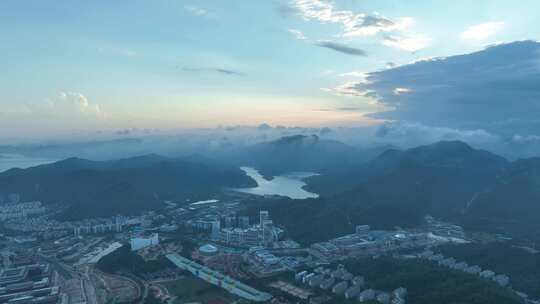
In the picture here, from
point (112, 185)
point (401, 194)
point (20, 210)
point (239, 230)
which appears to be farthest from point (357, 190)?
point (20, 210)

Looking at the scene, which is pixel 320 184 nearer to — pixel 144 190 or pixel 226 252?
pixel 144 190

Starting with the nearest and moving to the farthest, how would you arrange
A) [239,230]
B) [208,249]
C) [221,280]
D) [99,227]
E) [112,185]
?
1. [221,280]
2. [208,249]
3. [239,230]
4. [99,227]
5. [112,185]

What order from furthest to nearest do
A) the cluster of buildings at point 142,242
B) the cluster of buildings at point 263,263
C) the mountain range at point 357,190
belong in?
the mountain range at point 357,190 → the cluster of buildings at point 142,242 → the cluster of buildings at point 263,263

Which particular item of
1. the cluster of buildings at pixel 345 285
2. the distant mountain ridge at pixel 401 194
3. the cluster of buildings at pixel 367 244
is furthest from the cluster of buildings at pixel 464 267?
the distant mountain ridge at pixel 401 194

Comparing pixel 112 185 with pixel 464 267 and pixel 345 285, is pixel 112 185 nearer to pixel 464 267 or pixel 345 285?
pixel 345 285

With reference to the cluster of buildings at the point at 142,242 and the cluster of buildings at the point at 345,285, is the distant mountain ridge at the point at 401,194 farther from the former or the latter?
the cluster of buildings at the point at 142,242

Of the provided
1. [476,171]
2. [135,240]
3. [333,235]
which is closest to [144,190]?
[135,240]
